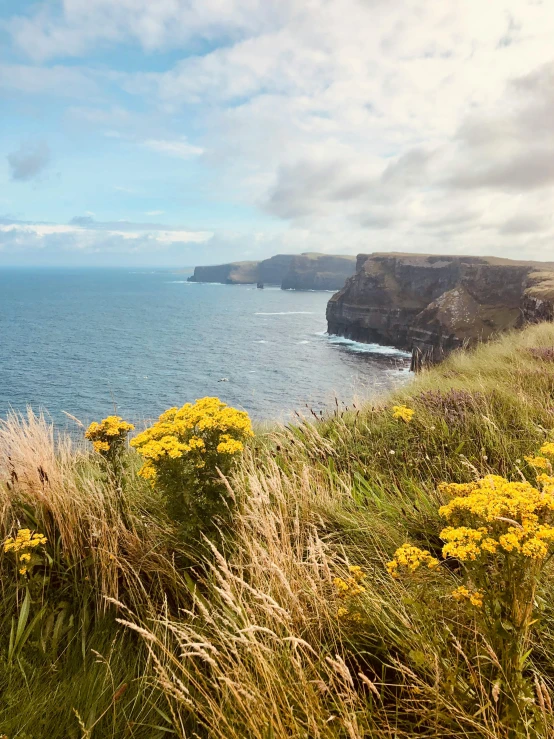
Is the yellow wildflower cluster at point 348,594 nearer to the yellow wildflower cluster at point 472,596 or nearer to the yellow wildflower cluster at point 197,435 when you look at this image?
the yellow wildflower cluster at point 472,596

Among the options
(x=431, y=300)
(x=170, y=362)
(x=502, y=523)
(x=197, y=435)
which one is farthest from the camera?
(x=431, y=300)

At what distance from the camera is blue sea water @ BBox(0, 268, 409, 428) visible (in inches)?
1686

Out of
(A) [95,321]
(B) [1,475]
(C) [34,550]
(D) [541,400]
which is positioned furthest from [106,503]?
(A) [95,321]

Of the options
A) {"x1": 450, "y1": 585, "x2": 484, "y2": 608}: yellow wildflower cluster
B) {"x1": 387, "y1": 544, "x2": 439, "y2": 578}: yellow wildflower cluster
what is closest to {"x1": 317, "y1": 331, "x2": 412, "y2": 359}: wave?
{"x1": 387, "y1": 544, "x2": 439, "y2": 578}: yellow wildflower cluster

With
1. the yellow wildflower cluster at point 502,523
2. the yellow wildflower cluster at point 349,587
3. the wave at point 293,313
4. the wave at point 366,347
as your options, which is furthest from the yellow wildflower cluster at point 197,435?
the wave at point 293,313

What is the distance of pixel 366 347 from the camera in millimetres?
86875

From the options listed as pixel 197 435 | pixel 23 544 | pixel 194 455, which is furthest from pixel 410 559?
pixel 23 544

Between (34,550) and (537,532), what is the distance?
12.8ft

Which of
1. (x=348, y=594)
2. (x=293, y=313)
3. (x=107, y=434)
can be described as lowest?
(x=293, y=313)

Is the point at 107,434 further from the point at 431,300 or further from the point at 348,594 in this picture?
the point at 431,300

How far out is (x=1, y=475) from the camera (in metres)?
4.92

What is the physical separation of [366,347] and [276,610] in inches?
3395

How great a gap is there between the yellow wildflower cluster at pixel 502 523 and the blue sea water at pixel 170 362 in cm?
1020

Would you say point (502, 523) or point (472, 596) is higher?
point (502, 523)
